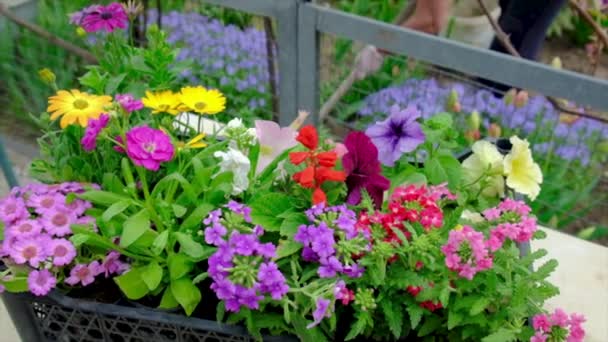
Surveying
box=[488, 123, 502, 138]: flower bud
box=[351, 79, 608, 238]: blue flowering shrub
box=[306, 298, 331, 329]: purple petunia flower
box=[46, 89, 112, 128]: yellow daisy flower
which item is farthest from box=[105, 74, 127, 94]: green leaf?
box=[488, 123, 502, 138]: flower bud

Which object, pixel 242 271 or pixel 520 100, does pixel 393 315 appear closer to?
pixel 242 271

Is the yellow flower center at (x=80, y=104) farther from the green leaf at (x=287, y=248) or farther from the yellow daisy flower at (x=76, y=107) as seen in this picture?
the green leaf at (x=287, y=248)

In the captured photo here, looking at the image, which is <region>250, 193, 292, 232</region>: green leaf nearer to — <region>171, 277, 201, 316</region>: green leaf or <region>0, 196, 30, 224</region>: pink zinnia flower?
<region>171, 277, 201, 316</region>: green leaf

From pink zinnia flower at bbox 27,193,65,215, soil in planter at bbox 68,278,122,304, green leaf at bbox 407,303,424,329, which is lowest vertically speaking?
soil in planter at bbox 68,278,122,304

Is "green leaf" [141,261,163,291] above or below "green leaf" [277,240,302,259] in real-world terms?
below

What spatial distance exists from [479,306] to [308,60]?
85 cm

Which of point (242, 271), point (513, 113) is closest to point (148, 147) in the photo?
point (242, 271)

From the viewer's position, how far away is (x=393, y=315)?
80 cm

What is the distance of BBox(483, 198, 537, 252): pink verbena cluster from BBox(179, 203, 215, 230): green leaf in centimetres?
34

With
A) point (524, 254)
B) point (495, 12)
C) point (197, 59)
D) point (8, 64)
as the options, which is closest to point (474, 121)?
point (197, 59)

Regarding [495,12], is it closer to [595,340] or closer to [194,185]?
[595,340]

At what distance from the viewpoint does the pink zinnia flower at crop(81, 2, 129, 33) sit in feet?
3.35

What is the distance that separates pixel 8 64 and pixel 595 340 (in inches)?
83.6

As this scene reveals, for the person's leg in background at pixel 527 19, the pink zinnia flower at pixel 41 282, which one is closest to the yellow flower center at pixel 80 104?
the pink zinnia flower at pixel 41 282
